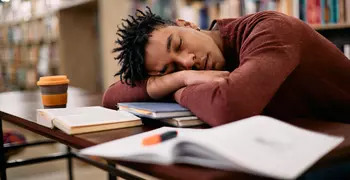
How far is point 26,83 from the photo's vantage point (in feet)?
20.5

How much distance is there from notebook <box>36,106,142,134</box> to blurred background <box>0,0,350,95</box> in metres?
1.37

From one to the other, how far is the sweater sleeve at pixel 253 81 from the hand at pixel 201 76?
0.05 metres

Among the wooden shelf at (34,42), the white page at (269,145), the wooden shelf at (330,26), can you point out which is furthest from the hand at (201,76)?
the wooden shelf at (34,42)

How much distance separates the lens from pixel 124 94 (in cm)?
129

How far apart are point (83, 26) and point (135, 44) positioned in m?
3.64

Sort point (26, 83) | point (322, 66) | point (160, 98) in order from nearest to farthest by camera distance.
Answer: point (322, 66), point (160, 98), point (26, 83)

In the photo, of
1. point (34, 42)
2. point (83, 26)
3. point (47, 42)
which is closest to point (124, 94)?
point (83, 26)

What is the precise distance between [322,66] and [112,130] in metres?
0.55

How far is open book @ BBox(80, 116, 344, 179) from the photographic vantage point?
22.0 inches

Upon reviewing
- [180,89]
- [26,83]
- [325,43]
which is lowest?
A: [26,83]

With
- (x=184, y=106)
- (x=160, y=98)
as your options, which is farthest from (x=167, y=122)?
(x=160, y=98)

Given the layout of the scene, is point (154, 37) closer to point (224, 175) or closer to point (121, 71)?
point (121, 71)

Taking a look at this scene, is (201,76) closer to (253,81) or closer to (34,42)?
(253,81)

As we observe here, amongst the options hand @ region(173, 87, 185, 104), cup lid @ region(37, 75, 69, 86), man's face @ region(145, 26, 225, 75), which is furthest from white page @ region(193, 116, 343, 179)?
cup lid @ region(37, 75, 69, 86)
